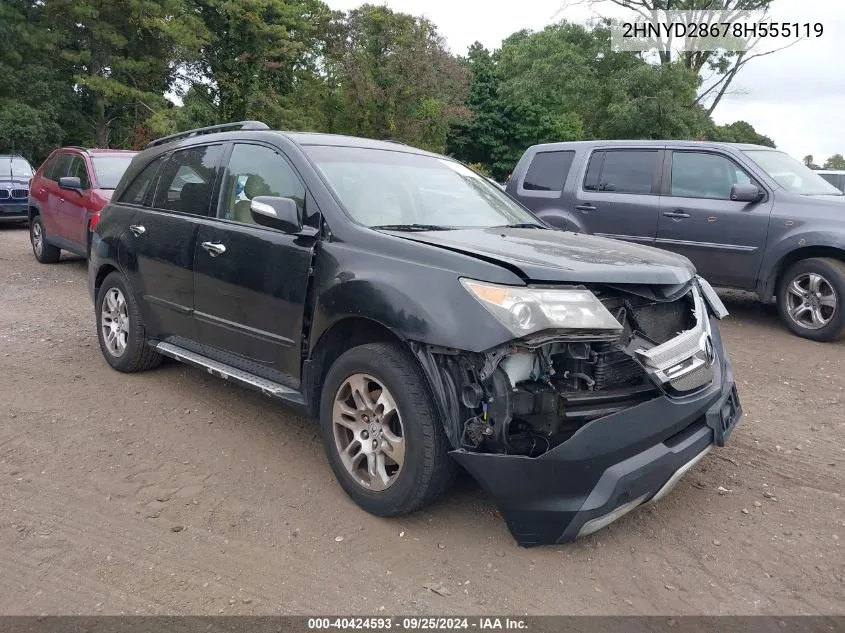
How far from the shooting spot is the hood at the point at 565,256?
294 centimetres

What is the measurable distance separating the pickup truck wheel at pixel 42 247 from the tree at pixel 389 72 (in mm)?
21271

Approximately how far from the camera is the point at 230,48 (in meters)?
30.7

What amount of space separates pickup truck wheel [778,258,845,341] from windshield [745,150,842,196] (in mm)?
834

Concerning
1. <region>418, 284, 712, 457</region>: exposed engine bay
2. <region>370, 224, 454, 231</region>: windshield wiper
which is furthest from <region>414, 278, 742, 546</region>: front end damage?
<region>370, 224, 454, 231</region>: windshield wiper

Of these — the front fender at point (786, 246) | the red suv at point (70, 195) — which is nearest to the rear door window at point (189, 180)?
the red suv at point (70, 195)

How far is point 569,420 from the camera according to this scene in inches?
111

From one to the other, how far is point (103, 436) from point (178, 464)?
2.24ft

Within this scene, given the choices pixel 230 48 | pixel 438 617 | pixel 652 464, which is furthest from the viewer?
pixel 230 48

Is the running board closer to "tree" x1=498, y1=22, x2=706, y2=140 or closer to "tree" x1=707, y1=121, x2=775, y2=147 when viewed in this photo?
"tree" x1=498, y1=22, x2=706, y2=140

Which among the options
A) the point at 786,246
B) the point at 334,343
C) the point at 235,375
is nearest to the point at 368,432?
the point at 334,343

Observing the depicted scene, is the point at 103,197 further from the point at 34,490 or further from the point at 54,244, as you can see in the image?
the point at 34,490

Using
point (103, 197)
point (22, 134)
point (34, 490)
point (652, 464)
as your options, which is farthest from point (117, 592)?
point (22, 134)

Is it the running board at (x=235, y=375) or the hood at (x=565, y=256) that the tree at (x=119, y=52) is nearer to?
the running board at (x=235, y=375)

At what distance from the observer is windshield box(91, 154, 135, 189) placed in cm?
923
